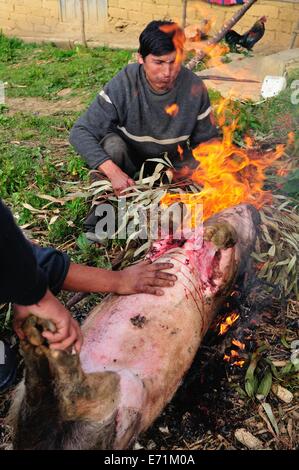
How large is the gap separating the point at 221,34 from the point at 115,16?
10.5 ft

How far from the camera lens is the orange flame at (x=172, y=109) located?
156 inches

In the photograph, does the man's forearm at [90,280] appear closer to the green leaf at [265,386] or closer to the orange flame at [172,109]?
the green leaf at [265,386]

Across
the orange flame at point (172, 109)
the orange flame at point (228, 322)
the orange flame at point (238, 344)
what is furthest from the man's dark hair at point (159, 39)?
the orange flame at point (238, 344)

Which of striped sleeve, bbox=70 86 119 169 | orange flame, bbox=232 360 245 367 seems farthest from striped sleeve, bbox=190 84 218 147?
orange flame, bbox=232 360 245 367

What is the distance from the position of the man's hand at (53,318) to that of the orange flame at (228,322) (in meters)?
1.47

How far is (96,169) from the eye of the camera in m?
3.88

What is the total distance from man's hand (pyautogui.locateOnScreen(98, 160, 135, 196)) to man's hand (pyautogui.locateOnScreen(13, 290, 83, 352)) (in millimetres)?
2059

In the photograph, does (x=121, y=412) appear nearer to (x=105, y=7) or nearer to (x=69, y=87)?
(x=69, y=87)

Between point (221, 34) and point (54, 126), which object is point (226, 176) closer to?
point (54, 126)

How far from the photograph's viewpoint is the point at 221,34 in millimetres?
7773

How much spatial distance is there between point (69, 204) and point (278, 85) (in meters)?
3.70

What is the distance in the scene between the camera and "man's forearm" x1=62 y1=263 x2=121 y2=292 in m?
2.44

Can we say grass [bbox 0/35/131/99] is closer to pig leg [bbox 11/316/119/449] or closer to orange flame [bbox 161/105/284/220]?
orange flame [bbox 161/105/284/220]
